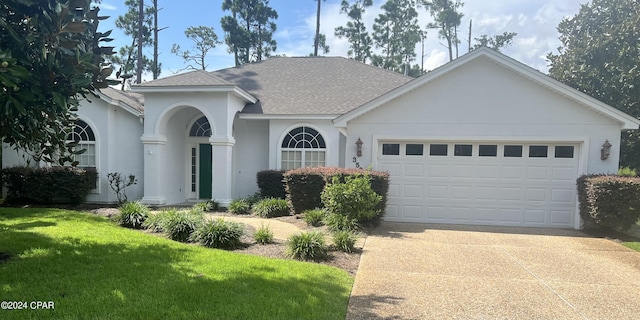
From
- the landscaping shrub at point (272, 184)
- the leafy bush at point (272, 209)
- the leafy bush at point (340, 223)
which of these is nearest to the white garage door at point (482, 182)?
the leafy bush at point (340, 223)

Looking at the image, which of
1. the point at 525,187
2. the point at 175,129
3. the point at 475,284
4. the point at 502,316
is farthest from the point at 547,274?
the point at 175,129

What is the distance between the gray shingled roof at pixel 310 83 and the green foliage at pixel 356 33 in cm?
1895

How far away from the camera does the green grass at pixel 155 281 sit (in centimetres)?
369

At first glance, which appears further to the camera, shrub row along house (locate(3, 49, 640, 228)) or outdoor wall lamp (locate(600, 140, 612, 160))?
shrub row along house (locate(3, 49, 640, 228))

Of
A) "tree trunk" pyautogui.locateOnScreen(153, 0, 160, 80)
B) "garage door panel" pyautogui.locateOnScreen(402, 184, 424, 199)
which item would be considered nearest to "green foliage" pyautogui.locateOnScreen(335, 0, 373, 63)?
"tree trunk" pyautogui.locateOnScreen(153, 0, 160, 80)

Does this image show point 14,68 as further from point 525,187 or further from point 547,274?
point 525,187

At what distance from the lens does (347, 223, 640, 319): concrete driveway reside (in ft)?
13.7

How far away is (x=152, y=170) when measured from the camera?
481 inches

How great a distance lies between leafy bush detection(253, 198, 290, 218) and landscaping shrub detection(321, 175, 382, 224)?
8.03ft

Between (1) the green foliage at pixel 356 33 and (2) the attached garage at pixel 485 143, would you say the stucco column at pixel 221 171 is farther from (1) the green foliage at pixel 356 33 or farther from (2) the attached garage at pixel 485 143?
(1) the green foliage at pixel 356 33

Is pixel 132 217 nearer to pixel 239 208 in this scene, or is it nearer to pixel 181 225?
pixel 181 225

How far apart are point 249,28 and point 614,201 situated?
28631 millimetres

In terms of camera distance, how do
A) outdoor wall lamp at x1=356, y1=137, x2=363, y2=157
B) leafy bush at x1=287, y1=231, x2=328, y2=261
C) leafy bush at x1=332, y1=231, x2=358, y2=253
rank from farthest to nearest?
1. outdoor wall lamp at x1=356, y1=137, x2=363, y2=157
2. leafy bush at x1=332, y1=231, x2=358, y2=253
3. leafy bush at x1=287, y1=231, x2=328, y2=261

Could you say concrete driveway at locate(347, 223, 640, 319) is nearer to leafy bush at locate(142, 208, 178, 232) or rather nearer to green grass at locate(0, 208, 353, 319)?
green grass at locate(0, 208, 353, 319)
